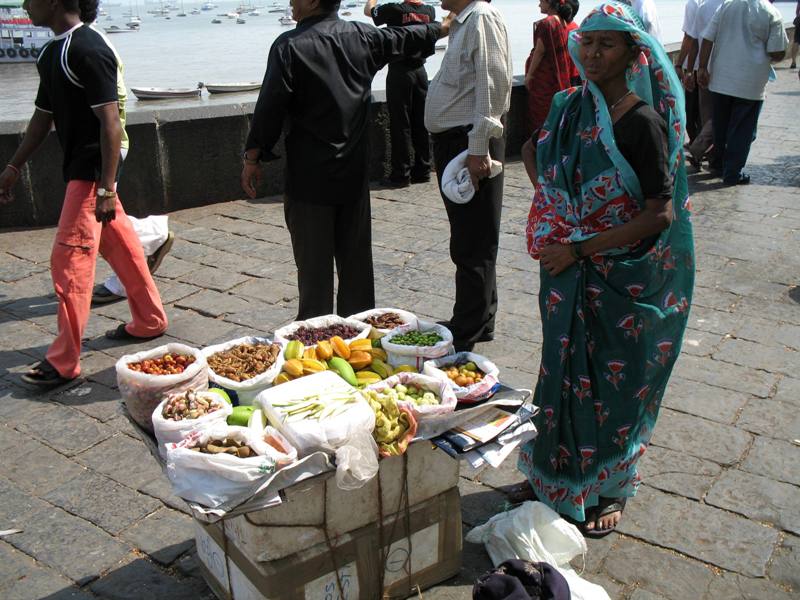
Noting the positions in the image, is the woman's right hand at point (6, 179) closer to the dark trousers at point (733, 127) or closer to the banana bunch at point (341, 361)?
the banana bunch at point (341, 361)

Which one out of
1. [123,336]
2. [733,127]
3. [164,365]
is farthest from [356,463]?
[733,127]

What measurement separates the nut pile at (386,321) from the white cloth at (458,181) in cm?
98

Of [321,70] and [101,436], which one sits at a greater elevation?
Result: [321,70]

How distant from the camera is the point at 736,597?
2.92m

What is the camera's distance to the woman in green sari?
9.21ft

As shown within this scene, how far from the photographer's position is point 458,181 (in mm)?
4266

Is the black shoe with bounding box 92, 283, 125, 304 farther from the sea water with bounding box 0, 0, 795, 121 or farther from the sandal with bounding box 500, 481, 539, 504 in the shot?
the sandal with bounding box 500, 481, 539, 504

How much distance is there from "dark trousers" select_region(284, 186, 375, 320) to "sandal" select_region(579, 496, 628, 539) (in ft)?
5.88

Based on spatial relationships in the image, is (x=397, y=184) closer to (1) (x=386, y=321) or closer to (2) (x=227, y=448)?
Result: (1) (x=386, y=321)

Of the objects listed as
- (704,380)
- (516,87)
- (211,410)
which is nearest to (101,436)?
(211,410)

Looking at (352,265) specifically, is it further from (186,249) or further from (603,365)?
(186,249)

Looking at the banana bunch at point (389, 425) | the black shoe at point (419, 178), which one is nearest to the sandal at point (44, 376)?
the banana bunch at point (389, 425)

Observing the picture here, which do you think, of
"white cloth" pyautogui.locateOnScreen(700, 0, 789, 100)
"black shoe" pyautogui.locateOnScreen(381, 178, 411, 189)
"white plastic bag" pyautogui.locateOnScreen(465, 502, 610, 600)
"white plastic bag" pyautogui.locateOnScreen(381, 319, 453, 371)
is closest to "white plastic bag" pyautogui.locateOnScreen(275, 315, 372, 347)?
"white plastic bag" pyautogui.locateOnScreen(381, 319, 453, 371)

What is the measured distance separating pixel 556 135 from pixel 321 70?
149 centimetres
